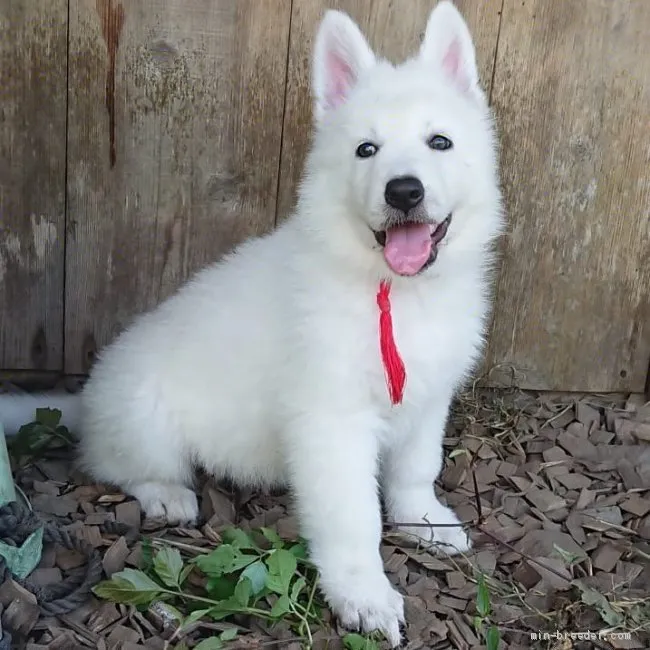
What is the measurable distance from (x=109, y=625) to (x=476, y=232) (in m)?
1.64

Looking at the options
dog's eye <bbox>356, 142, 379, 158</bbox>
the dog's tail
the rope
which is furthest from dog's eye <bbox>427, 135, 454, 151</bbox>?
the dog's tail

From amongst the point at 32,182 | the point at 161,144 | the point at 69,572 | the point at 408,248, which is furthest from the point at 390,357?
the point at 32,182

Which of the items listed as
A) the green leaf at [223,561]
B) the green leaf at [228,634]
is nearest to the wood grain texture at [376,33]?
the green leaf at [223,561]

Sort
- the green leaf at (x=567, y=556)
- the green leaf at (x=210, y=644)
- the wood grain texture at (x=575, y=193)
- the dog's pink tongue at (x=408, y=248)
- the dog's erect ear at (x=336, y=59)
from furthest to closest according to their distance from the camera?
the wood grain texture at (x=575, y=193) → the green leaf at (x=567, y=556) → the dog's erect ear at (x=336, y=59) → the dog's pink tongue at (x=408, y=248) → the green leaf at (x=210, y=644)

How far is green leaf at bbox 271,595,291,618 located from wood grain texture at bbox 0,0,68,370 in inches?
77.0

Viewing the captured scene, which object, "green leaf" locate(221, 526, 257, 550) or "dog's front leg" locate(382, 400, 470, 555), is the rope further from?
"dog's front leg" locate(382, 400, 470, 555)

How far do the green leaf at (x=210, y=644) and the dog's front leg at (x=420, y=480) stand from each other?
88cm

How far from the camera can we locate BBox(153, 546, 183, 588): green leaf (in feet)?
8.49

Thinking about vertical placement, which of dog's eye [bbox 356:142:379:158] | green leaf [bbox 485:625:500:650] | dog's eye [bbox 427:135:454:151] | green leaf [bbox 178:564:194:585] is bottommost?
green leaf [bbox 178:564:194:585]

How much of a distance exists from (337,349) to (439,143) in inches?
28.0

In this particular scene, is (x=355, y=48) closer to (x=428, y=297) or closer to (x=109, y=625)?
(x=428, y=297)

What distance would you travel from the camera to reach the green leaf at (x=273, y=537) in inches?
108

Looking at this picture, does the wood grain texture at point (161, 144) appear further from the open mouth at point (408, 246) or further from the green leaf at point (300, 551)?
the green leaf at point (300, 551)

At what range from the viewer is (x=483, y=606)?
2512 mm
